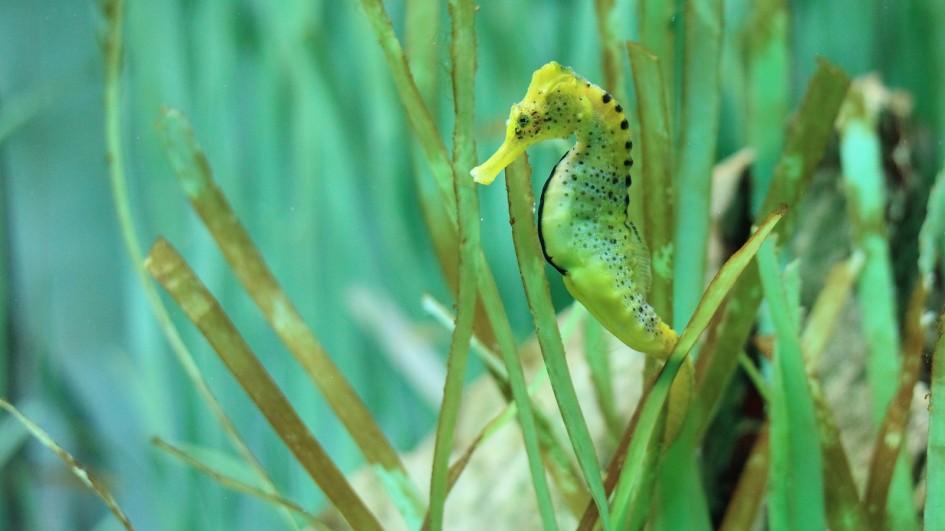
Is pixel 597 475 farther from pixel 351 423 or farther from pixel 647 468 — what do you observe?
pixel 351 423

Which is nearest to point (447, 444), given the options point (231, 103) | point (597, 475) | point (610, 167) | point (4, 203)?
point (597, 475)

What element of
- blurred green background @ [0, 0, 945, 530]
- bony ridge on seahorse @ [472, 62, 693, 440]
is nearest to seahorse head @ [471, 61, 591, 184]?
bony ridge on seahorse @ [472, 62, 693, 440]

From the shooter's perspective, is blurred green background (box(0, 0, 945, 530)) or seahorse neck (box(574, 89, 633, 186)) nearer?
seahorse neck (box(574, 89, 633, 186))

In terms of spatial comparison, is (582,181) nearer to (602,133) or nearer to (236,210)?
(602,133)

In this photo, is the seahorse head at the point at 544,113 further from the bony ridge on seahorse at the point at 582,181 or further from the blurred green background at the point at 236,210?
the blurred green background at the point at 236,210

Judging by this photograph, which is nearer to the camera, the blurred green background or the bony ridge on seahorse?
the bony ridge on seahorse

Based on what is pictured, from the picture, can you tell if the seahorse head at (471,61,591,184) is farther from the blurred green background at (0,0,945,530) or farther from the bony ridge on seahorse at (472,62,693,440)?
the blurred green background at (0,0,945,530)

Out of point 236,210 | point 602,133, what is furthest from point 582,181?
point 236,210
